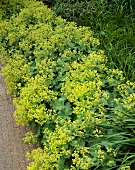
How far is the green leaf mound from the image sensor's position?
348cm

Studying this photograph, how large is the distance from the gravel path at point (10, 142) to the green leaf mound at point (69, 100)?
0.41 ft

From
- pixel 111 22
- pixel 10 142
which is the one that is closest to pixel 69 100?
pixel 10 142

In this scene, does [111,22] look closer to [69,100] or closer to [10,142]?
[69,100]

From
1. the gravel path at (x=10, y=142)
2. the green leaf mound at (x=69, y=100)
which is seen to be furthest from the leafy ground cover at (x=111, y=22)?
the gravel path at (x=10, y=142)

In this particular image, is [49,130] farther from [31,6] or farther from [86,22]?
[31,6]

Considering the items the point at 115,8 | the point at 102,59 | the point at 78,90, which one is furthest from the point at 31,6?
the point at 78,90

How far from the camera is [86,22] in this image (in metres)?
6.27

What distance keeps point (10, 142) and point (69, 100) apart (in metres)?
0.93

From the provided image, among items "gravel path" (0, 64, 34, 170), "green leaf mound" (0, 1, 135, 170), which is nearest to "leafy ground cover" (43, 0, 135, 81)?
"green leaf mound" (0, 1, 135, 170)

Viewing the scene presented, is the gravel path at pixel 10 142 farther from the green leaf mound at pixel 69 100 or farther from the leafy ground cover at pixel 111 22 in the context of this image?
the leafy ground cover at pixel 111 22

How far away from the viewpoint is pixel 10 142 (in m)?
4.37

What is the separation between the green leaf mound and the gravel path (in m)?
0.13

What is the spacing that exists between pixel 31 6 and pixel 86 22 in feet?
3.59

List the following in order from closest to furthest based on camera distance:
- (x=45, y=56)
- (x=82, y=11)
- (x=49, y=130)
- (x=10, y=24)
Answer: (x=49, y=130)
(x=45, y=56)
(x=10, y=24)
(x=82, y=11)
